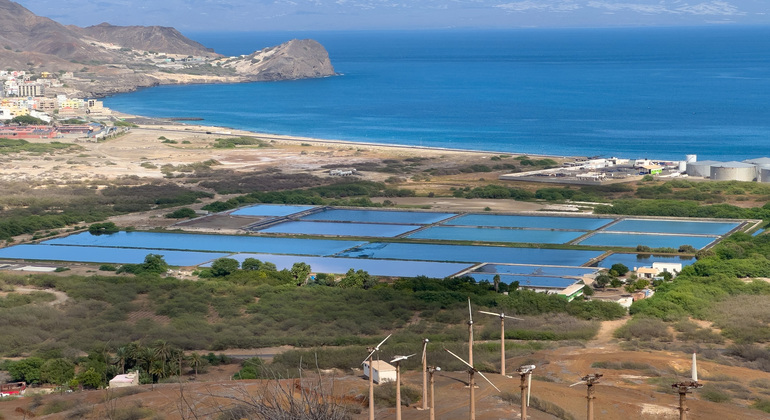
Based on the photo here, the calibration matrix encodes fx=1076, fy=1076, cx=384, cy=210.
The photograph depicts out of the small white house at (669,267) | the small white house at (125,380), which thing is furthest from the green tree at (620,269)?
the small white house at (125,380)

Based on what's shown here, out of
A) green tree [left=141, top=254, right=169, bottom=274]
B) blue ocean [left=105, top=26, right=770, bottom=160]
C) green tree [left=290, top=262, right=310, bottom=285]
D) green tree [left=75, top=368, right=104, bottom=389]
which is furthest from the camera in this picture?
blue ocean [left=105, top=26, right=770, bottom=160]

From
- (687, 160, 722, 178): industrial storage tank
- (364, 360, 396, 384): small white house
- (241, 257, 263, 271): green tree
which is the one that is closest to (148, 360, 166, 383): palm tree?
(364, 360, 396, 384): small white house

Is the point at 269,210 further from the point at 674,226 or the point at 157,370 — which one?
the point at 157,370

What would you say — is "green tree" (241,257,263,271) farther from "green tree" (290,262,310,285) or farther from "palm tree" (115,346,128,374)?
"palm tree" (115,346,128,374)

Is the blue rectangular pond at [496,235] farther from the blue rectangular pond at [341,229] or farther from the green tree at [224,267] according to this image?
the green tree at [224,267]

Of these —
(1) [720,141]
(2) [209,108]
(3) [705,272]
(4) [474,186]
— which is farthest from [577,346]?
(2) [209,108]
